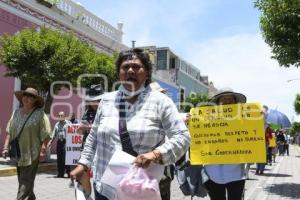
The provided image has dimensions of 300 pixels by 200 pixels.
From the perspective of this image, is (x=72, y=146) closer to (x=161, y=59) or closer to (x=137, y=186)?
(x=137, y=186)

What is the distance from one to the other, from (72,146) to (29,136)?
12.7ft

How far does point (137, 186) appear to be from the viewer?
298 centimetres

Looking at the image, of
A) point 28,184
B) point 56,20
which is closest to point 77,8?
point 56,20

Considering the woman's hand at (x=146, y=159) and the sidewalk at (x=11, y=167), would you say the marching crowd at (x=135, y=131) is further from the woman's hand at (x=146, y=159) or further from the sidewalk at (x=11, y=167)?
the sidewalk at (x=11, y=167)

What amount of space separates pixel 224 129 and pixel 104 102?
2.27m

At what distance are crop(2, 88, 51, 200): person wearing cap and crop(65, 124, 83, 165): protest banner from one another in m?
3.59

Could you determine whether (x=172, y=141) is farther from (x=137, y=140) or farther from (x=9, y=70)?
(x=9, y=70)

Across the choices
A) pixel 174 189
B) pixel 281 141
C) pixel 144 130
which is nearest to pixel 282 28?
pixel 174 189

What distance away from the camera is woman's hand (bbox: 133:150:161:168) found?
3.01 metres

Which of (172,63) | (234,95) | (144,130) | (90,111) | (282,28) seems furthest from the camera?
(172,63)

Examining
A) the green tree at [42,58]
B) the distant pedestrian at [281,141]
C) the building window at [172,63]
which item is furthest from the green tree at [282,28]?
the building window at [172,63]

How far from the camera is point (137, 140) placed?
3189mm

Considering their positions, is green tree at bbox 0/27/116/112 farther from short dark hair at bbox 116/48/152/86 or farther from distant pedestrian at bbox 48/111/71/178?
short dark hair at bbox 116/48/152/86

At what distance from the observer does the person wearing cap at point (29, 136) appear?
22.3 ft
